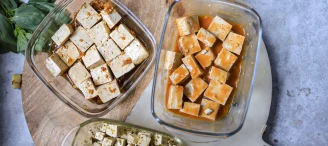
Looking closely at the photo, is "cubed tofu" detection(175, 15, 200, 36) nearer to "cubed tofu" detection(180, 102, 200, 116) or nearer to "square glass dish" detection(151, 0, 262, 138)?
"square glass dish" detection(151, 0, 262, 138)

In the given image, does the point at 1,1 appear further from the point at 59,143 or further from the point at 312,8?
the point at 312,8

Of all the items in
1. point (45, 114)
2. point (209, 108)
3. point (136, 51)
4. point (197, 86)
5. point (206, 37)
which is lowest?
point (45, 114)

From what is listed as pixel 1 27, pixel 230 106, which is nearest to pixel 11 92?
pixel 1 27

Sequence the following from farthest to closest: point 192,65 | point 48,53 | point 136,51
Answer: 1. point 48,53
2. point 136,51
3. point 192,65

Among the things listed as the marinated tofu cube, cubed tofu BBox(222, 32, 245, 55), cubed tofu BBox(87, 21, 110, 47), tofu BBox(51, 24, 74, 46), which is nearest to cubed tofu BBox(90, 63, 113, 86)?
cubed tofu BBox(87, 21, 110, 47)

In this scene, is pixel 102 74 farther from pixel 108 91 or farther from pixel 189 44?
pixel 189 44

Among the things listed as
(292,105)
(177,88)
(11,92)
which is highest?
(177,88)

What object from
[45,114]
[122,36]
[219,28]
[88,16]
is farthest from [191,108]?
[45,114]
